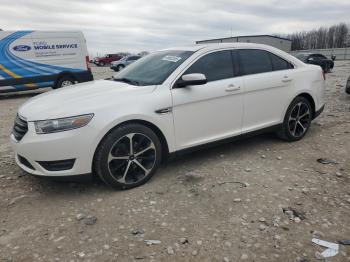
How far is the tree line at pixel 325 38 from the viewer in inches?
3413

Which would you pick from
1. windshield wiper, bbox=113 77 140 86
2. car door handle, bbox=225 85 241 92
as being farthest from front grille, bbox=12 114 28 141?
car door handle, bbox=225 85 241 92

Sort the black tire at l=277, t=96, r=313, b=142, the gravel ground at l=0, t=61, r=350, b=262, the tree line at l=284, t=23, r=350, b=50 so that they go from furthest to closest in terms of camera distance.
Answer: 1. the tree line at l=284, t=23, r=350, b=50
2. the black tire at l=277, t=96, r=313, b=142
3. the gravel ground at l=0, t=61, r=350, b=262

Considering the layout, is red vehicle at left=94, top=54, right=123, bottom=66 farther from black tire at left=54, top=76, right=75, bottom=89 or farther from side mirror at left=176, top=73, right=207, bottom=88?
side mirror at left=176, top=73, right=207, bottom=88

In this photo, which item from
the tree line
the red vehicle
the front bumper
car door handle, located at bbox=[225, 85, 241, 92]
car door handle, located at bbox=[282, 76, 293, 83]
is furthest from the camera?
the tree line

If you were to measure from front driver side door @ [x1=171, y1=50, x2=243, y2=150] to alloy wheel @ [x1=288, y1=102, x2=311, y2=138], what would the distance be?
1156mm

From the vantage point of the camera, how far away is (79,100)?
3535 mm

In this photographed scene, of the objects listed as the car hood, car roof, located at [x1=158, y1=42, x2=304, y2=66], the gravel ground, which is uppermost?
car roof, located at [x1=158, y1=42, x2=304, y2=66]

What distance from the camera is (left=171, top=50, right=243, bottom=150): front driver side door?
3920mm

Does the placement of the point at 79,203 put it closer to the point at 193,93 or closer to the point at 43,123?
the point at 43,123

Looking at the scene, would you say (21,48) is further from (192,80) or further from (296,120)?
(296,120)

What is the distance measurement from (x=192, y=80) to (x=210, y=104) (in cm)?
50

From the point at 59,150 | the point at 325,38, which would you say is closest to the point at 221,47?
the point at 59,150

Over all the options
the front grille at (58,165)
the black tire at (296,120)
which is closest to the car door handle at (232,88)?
the black tire at (296,120)

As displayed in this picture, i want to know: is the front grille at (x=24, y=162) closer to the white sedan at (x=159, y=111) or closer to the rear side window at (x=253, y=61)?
the white sedan at (x=159, y=111)
